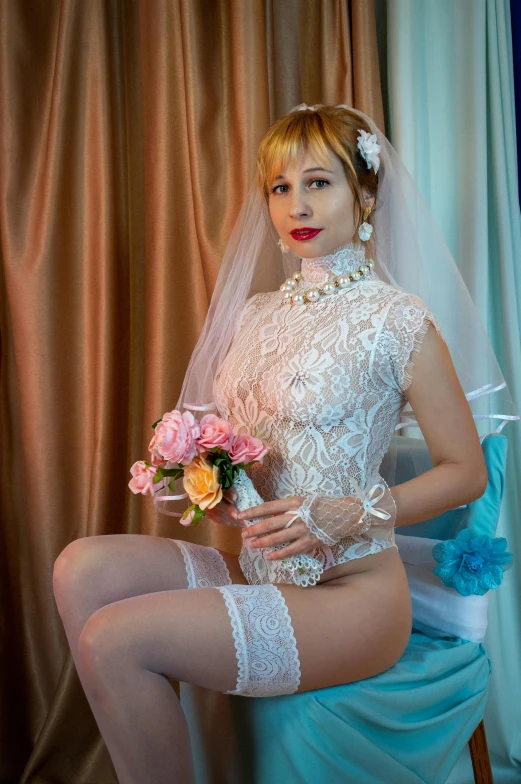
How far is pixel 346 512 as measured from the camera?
1520 millimetres

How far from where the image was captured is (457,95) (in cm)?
248

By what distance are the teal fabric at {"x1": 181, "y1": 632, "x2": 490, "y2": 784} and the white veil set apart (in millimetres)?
502

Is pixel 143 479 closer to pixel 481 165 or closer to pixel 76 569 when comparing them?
pixel 76 569

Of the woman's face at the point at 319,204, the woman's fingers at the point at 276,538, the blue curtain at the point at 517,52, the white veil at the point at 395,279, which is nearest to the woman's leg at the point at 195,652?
the woman's fingers at the point at 276,538

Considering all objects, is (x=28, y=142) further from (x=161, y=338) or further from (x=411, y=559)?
(x=411, y=559)

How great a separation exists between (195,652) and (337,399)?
60 centimetres

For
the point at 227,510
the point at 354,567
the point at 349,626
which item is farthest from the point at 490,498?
the point at 227,510

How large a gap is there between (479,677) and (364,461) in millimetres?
573

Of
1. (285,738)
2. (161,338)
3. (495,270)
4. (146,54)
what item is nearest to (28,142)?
(146,54)

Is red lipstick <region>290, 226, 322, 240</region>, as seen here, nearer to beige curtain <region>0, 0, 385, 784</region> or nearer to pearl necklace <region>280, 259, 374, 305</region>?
pearl necklace <region>280, 259, 374, 305</region>

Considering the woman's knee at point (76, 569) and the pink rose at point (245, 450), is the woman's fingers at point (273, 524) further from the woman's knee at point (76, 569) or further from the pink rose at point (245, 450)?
the woman's knee at point (76, 569)

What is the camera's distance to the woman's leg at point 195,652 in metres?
1.39

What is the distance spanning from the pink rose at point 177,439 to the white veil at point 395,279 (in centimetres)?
29

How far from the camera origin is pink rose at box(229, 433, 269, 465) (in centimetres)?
154
